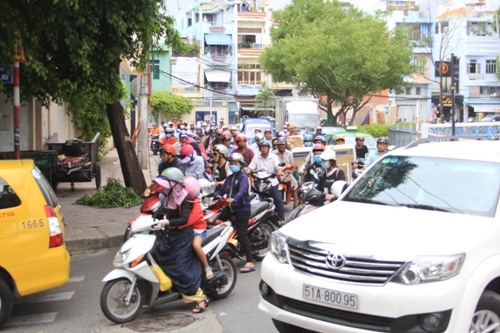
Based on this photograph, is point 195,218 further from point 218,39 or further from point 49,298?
point 218,39

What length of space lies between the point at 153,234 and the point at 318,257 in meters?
2.39

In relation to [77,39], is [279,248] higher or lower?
lower

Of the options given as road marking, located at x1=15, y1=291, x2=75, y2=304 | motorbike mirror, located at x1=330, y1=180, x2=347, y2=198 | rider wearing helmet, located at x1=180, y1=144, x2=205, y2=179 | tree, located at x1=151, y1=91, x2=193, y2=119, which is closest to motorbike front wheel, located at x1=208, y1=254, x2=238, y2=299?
motorbike mirror, located at x1=330, y1=180, x2=347, y2=198

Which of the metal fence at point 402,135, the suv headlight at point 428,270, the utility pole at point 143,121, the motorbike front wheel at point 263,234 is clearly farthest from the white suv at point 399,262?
the metal fence at point 402,135

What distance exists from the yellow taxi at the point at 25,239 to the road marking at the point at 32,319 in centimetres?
33

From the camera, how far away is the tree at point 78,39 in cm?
930

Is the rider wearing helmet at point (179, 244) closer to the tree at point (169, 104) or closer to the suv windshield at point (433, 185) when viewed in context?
the suv windshield at point (433, 185)

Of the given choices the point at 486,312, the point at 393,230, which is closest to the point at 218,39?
the point at 393,230

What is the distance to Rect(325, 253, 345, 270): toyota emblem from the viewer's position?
14.5ft

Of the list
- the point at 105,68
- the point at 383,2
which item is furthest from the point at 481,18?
the point at 105,68

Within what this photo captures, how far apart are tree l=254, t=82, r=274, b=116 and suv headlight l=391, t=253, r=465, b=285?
5874cm

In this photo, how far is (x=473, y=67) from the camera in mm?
59438

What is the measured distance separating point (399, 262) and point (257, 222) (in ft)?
14.5

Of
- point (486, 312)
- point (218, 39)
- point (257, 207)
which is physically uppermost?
point (218, 39)
